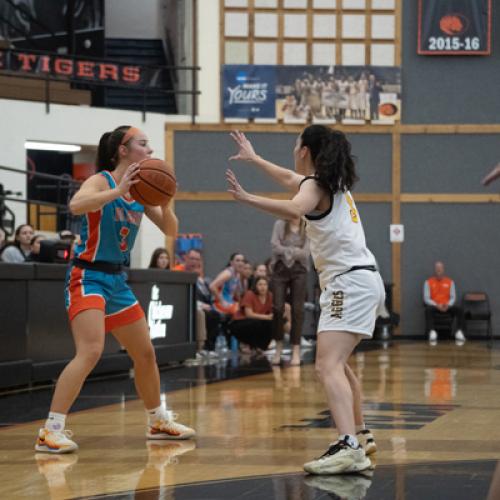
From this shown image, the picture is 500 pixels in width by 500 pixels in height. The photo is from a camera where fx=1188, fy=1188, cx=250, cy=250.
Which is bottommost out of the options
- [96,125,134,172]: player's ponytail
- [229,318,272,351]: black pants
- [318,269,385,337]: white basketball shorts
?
[229,318,272,351]: black pants

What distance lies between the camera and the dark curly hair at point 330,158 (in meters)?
5.50

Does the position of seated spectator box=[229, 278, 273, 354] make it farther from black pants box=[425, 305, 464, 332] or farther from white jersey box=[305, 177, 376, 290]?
white jersey box=[305, 177, 376, 290]

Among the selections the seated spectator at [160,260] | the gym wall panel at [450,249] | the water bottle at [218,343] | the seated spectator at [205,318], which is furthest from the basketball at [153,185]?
the gym wall panel at [450,249]

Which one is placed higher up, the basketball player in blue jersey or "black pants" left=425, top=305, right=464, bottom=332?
the basketball player in blue jersey

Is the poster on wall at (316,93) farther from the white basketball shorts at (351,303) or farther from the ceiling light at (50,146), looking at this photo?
the white basketball shorts at (351,303)

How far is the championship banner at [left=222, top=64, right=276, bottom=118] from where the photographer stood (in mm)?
22594

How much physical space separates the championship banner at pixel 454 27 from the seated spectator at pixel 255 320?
9.09 metres

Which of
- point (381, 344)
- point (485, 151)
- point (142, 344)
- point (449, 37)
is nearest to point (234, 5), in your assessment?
point (449, 37)

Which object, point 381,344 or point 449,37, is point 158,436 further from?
point 449,37

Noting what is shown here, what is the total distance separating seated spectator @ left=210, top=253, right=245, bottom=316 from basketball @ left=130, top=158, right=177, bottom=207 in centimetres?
971

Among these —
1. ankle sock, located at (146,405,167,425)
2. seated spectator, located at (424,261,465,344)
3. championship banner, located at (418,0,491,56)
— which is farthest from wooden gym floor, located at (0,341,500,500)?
championship banner, located at (418,0,491,56)

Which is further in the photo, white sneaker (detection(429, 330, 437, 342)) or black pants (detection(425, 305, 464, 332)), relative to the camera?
black pants (detection(425, 305, 464, 332))

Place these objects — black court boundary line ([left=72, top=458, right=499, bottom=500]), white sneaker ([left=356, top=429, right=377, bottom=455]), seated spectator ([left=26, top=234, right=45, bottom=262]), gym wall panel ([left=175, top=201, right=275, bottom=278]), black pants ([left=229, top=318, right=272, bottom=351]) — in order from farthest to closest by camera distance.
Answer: gym wall panel ([left=175, top=201, right=275, bottom=278]) < black pants ([left=229, top=318, right=272, bottom=351]) < seated spectator ([left=26, top=234, right=45, bottom=262]) < white sneaker ([left=356, top=429, right=377, bottom=455]) < black court boundary line ([left=72, top=458, right=499, bottom=500])

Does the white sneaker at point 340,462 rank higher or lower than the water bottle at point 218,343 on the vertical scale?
higher
